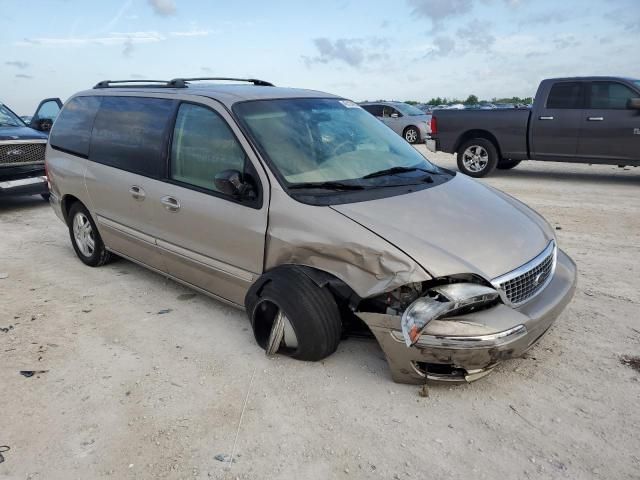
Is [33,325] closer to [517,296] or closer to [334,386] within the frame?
[334,386]

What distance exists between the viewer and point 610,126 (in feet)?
30.5

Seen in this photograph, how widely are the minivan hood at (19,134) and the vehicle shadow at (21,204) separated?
0.98m

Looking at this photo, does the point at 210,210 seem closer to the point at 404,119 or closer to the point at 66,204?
the point at 66,204

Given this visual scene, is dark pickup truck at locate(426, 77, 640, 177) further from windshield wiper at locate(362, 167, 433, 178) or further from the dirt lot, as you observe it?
the dirt lot

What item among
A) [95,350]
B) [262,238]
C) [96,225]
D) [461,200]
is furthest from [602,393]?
[96,225]

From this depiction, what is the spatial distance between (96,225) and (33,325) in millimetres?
1270

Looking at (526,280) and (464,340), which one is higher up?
(526,280)

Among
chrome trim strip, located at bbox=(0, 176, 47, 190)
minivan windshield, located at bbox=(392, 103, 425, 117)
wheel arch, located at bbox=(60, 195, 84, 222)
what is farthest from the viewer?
minivan windshield, located at bbox=(392, 103, 425, 117)

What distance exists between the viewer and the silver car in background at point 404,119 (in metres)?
18.4

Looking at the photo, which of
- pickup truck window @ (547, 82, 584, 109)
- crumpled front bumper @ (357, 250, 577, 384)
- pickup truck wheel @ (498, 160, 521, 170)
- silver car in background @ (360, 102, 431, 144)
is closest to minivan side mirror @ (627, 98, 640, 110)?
pickup truck window @ (547, 82, 584, 109)

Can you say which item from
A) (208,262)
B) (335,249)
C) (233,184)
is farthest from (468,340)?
(208,262)

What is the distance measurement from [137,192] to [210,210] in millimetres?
968

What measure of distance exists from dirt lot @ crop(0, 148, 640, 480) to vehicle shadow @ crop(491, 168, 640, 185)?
6325 millimetres

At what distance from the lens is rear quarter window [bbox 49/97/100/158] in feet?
16.6
